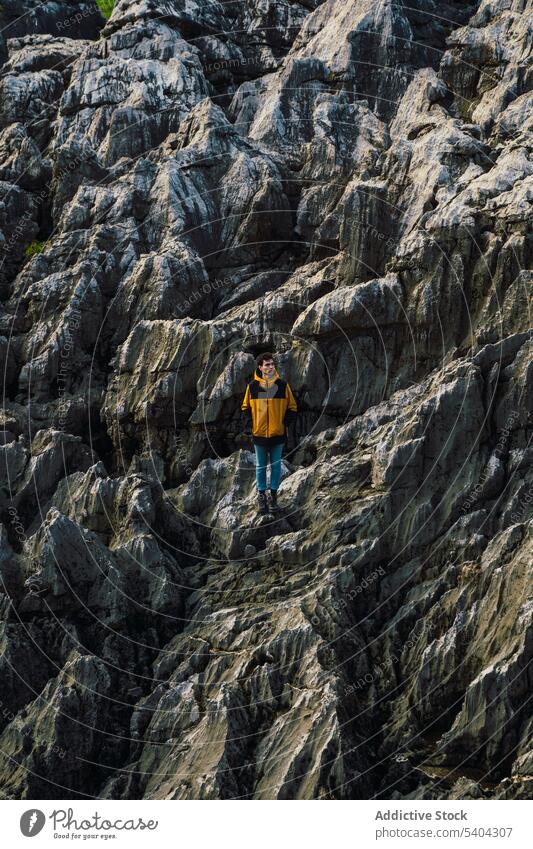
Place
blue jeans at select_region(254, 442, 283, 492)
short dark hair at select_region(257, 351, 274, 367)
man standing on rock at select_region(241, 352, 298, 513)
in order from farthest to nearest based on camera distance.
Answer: blue jeans at select_region(254, 442, 283, 492), short dark hair at select_region(257, 351, 274, 367), man standing on rock at select_region(241, 352, 298, 513)

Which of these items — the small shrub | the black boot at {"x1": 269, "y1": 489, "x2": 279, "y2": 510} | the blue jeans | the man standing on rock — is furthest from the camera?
the small shrub

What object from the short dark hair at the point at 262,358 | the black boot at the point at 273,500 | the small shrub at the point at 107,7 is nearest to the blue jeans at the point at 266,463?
the black boot at the point at 273,500

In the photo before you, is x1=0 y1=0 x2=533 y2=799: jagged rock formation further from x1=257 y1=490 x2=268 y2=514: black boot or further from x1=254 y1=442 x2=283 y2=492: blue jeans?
x1=254 y1=442 x2=283 y2=492: blue jeans

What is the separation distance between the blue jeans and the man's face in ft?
6.71

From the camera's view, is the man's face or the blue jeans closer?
the man's face

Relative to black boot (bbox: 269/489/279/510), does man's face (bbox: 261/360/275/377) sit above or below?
above

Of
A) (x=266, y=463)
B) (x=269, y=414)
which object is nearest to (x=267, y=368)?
(x=269, y=414)

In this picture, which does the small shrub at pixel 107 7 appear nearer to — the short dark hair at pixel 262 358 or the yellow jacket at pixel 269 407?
the short dark hair at pixel 262 358

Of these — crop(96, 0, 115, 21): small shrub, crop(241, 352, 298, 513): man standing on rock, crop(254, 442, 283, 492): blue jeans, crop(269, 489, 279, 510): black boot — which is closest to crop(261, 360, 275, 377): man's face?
crop(241, 352, 298, 513): man standing on rock

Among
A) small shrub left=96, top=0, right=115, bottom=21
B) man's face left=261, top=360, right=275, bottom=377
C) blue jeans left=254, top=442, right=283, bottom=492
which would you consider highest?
small shrub left=96, top=0, right=115, bottom=21

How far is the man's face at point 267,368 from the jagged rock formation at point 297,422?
343cm

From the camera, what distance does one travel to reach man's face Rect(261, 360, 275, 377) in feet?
107

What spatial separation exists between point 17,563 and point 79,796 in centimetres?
737

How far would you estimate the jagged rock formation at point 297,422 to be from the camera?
29.8 meters
